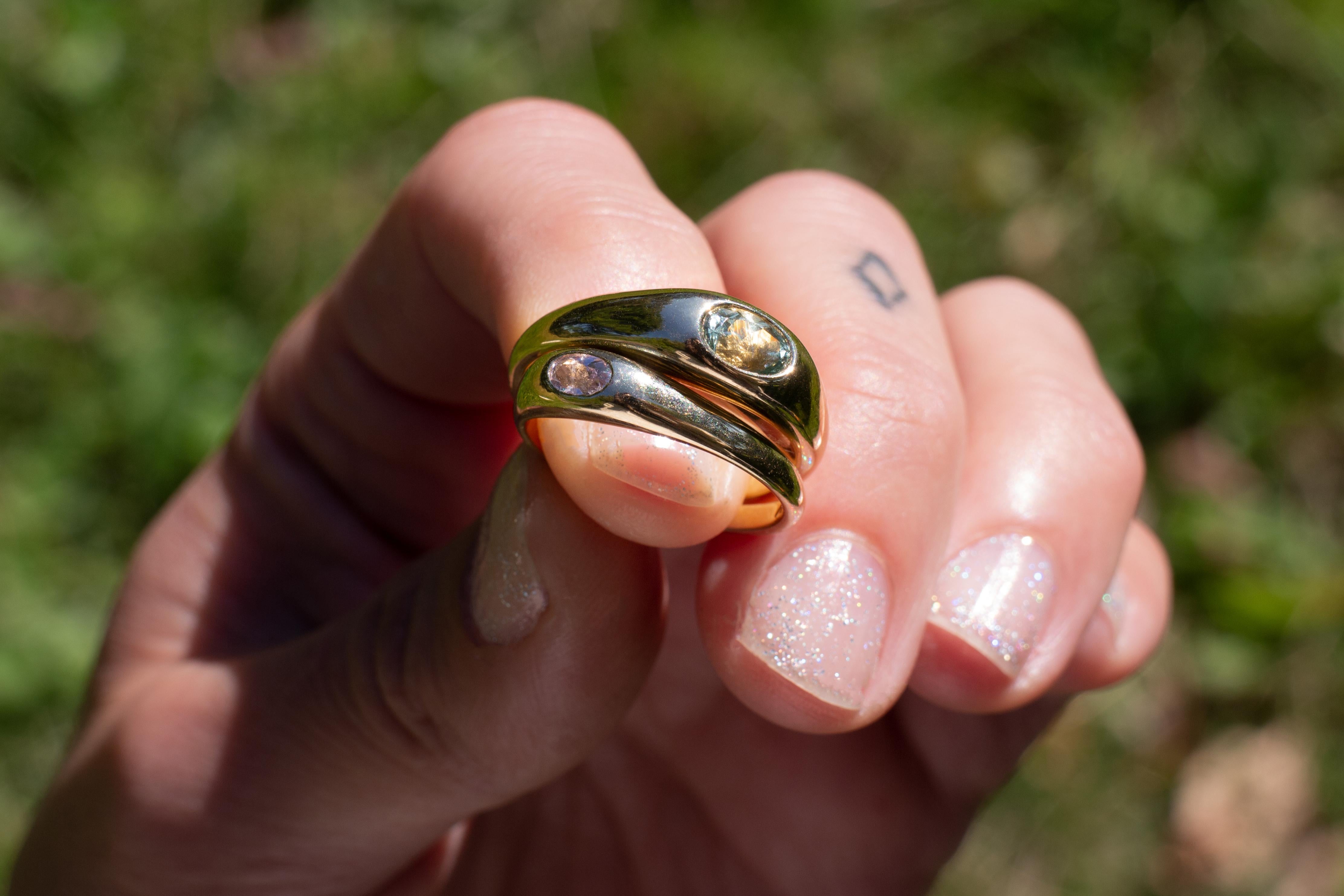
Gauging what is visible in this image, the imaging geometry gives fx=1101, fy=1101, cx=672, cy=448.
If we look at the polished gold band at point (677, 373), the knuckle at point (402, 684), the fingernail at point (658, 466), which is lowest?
the knuckle at point (402, 684)

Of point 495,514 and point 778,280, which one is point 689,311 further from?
point 778,280

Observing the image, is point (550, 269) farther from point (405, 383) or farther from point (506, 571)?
point (405, 383)

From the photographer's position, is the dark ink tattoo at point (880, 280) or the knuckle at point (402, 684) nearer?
the knuckle at point (402, 684)

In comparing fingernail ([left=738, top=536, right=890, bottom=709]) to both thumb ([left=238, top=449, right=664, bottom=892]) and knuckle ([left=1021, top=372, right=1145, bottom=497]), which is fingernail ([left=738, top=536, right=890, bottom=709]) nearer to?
thumb ([left=238, top=449, right=664, bottom=892])

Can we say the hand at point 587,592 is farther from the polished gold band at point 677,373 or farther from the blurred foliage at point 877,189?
the blurred foliage at point 877,189

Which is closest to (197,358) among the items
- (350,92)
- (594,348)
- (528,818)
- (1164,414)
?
(350,92)

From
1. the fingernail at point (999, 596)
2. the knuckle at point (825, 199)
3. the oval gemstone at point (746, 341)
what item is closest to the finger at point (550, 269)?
the oval gemstone at point (746, 341)

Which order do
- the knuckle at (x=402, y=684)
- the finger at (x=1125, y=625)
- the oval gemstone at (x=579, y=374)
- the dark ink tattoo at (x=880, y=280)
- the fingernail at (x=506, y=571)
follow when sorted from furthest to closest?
the finger at (x=1125, y=625) → the dark ink tattoo at (x=880, y=280) → the knuckle at (x=402, y=684) → the fingernail at (x=506, y=571) → the oval gemstone at (x=579, y=374)
